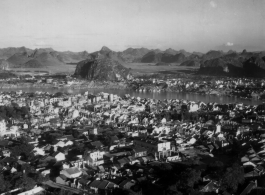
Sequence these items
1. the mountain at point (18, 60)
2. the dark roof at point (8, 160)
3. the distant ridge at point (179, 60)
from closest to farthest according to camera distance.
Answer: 1. the dark roof at point (8, 160)
2. the distant ridge at point (179, 60)
3. the mountain at point (18, 60)

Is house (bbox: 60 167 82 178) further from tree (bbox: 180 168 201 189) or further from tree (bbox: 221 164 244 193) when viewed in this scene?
tree (bbox: 221 164 244 193)

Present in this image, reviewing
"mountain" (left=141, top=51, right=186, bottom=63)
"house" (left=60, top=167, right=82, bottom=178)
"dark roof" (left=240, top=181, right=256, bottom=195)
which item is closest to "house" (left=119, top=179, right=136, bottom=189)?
"house" (left=60, top=167, right=82, bottom=178)

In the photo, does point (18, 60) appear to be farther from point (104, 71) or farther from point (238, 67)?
point (238, 67)

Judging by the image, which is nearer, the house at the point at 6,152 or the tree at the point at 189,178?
the tree at the point at 189,178

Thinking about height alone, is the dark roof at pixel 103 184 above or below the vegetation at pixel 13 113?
below

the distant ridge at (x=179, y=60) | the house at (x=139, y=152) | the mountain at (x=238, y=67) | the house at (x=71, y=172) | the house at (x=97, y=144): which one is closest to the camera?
the house at (x=71, y=172)

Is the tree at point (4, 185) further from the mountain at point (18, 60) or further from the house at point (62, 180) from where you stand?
the mountain at point (18, 60)

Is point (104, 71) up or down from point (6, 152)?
up

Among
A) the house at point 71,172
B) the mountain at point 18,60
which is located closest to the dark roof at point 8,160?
the house at point 71,172

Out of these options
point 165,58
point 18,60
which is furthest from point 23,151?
point 165,58

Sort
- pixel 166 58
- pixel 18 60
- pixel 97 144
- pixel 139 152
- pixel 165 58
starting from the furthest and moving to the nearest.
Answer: pixel 165 58, pixel 166 58, pixel 18 60, pixel 97 144, pixel 139 152
